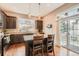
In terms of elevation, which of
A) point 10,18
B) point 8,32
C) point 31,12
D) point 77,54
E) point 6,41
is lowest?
point 77,54

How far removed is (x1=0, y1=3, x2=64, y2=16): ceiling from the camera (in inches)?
83.1

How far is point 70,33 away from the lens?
2199mm

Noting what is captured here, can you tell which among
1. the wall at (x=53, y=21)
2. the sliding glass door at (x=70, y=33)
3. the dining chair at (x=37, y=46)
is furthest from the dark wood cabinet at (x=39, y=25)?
the sliding glass door at (x=70, y=33)

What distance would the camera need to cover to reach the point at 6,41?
2.10m

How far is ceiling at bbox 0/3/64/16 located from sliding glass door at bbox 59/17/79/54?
14.9 inches

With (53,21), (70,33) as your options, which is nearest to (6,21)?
(53,21)

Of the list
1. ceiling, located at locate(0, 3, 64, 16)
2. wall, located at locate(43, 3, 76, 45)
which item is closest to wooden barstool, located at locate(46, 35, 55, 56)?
wall, located at locate(43, 3, 76, 45)

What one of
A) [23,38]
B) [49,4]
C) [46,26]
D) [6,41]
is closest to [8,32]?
[6,41]

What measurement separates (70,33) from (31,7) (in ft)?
3.28

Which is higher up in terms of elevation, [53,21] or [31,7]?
[31,7]

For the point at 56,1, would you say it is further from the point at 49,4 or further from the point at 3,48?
the point at 3,48

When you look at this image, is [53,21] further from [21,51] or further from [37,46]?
[21,51]

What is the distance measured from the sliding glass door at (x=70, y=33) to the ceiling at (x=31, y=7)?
378 millimetres

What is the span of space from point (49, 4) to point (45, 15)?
24 cm
